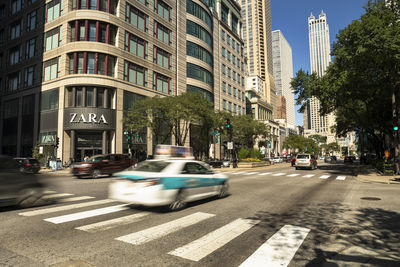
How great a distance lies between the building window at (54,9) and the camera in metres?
34.0

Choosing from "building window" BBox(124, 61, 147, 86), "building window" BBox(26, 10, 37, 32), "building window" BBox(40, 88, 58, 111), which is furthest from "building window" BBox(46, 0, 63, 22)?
"building window" BBox(124, 61, 147, 86)

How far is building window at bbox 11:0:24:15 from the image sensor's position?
4071cm

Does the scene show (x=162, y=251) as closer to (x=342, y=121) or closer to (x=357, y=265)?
(x=357, y=265)

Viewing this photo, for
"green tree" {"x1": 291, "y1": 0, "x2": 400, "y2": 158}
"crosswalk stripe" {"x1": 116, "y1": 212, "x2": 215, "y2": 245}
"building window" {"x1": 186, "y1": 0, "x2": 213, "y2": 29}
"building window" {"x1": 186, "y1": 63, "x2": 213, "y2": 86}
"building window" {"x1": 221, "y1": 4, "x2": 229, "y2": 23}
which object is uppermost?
"building window" {"x1": 221, "y1": 4, "x2": 229, "y2": 23}

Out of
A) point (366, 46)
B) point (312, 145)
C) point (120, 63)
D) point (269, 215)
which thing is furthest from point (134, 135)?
point (312, 145)

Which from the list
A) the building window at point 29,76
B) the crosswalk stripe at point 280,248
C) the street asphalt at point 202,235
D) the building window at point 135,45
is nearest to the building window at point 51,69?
the building window at point 29,76

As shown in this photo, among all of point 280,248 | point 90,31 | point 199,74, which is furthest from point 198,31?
point 280,248

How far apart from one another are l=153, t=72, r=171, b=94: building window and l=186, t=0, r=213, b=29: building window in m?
15.8

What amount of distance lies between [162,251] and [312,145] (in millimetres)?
117946

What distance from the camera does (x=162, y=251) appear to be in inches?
163

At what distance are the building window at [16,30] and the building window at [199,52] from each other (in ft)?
88.0

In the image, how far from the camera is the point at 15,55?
40.8 m

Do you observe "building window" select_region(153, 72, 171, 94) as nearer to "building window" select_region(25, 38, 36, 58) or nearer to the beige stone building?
the beige stone building

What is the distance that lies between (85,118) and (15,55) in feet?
70.0
